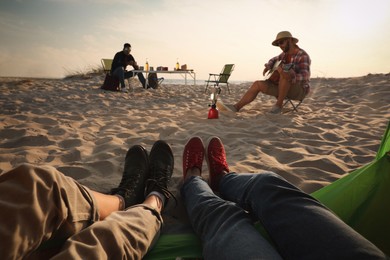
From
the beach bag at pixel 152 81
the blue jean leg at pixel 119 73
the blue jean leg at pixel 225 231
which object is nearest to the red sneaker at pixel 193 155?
the blue jean leg at pixel 225 231

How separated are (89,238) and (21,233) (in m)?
0.18

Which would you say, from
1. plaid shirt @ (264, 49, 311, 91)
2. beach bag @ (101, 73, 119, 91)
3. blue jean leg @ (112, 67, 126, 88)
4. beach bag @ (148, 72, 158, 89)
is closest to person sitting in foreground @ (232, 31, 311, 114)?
plaid shirt @ (264, 49, 311, 91)

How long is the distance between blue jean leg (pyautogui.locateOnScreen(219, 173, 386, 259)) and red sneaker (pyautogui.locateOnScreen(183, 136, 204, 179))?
90cm

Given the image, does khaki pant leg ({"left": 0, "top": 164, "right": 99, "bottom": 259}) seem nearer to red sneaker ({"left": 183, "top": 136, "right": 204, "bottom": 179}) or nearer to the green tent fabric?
the green tent fabric

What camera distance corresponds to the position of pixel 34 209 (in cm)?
70

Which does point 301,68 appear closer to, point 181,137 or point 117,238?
point 181,137

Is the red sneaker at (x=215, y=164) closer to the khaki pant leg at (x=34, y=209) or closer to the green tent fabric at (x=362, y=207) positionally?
the green tent fabric at (x=362, y=207)

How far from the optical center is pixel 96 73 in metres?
12.2

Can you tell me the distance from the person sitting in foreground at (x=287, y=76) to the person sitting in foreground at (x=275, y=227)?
349cm

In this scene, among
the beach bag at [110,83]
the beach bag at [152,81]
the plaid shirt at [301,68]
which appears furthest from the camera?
the beach bag at [152,81]

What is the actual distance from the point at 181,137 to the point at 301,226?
2.20 metres

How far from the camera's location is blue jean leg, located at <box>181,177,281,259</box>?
0.75m

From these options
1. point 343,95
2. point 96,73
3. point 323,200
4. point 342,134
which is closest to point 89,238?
point 323,200

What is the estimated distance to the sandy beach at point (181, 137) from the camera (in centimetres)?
200
